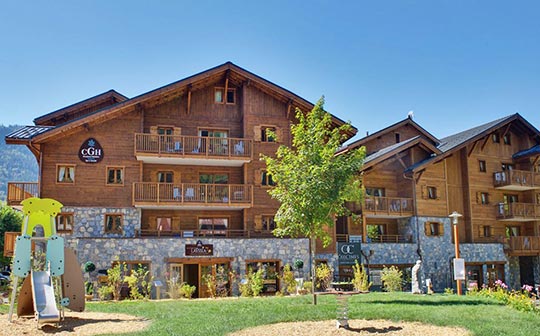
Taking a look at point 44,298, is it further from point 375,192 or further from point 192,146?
point 375,192

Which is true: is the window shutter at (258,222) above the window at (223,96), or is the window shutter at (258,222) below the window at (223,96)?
below

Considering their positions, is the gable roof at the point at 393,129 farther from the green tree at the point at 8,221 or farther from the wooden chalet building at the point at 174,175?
the green tree at the point at 8,221

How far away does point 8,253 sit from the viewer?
25.0m

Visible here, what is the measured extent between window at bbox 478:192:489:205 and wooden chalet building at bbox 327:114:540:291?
0.07 metres

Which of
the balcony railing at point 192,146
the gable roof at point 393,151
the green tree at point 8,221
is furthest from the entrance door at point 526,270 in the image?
the green tree at point 8,221

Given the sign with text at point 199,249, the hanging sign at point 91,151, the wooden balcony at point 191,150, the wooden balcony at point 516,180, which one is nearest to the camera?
the sign with text at point 199,249

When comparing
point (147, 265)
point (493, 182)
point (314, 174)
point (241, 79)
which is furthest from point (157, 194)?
point (493, 182)

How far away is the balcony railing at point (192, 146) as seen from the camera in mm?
27000

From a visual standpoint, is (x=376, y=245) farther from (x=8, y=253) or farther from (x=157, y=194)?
(x=8, y=253)

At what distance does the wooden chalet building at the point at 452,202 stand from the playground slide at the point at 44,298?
20.3m

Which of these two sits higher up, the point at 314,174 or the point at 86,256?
the point at 314,174

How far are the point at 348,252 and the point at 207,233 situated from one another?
761cm

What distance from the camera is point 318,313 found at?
1395 centimetres

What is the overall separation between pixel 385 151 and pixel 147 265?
15.7 meters
